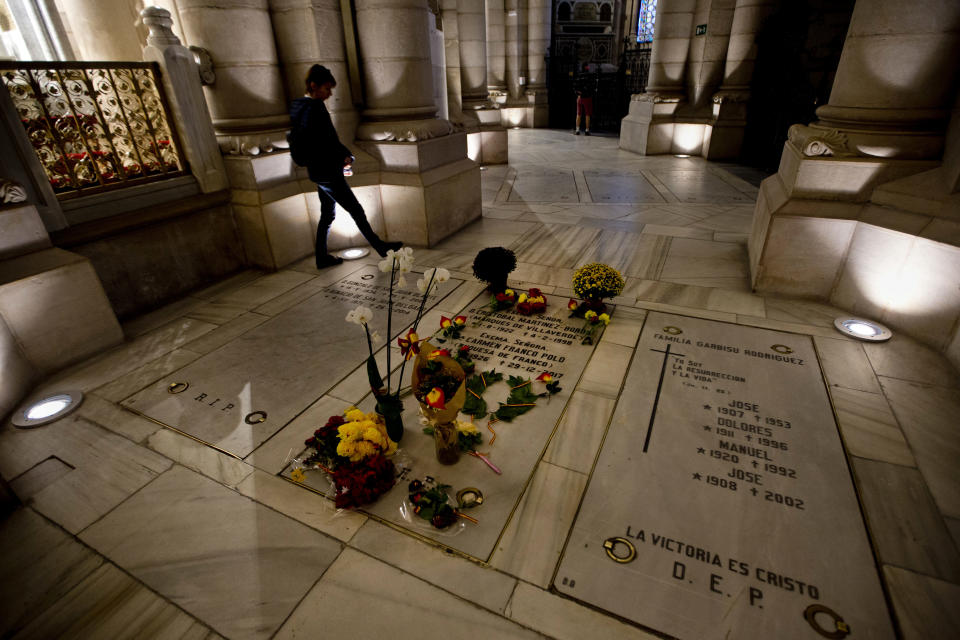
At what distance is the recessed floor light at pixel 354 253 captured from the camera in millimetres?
5953

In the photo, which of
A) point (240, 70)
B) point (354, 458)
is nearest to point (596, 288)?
point (354, 458)

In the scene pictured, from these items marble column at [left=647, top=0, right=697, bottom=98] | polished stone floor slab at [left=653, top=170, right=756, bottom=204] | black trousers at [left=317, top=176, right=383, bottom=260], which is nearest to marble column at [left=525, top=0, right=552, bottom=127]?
marble column at [left=647, top=0, right=697, bottom=98]

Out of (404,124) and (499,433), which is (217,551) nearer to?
(499,433)

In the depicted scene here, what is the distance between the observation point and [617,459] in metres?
2.71

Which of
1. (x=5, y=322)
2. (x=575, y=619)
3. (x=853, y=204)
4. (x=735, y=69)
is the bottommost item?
(x=575, y=619)

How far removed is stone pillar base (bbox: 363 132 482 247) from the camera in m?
6.00

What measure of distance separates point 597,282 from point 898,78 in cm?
301

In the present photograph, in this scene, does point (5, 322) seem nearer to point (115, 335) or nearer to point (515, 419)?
point (115, 335)

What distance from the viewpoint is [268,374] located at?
3.66m

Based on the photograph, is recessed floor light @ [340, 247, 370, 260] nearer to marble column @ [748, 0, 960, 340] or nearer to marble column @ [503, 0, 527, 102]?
marble column @ [748, 0, 960, 340]

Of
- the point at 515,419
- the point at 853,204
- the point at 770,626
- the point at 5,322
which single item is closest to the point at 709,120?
the point at 853,204

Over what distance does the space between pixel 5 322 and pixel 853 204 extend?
276 inches

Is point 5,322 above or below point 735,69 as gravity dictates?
below

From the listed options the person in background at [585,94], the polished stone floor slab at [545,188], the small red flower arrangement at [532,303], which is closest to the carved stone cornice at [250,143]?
the small red flower arrangement at [532,303]
